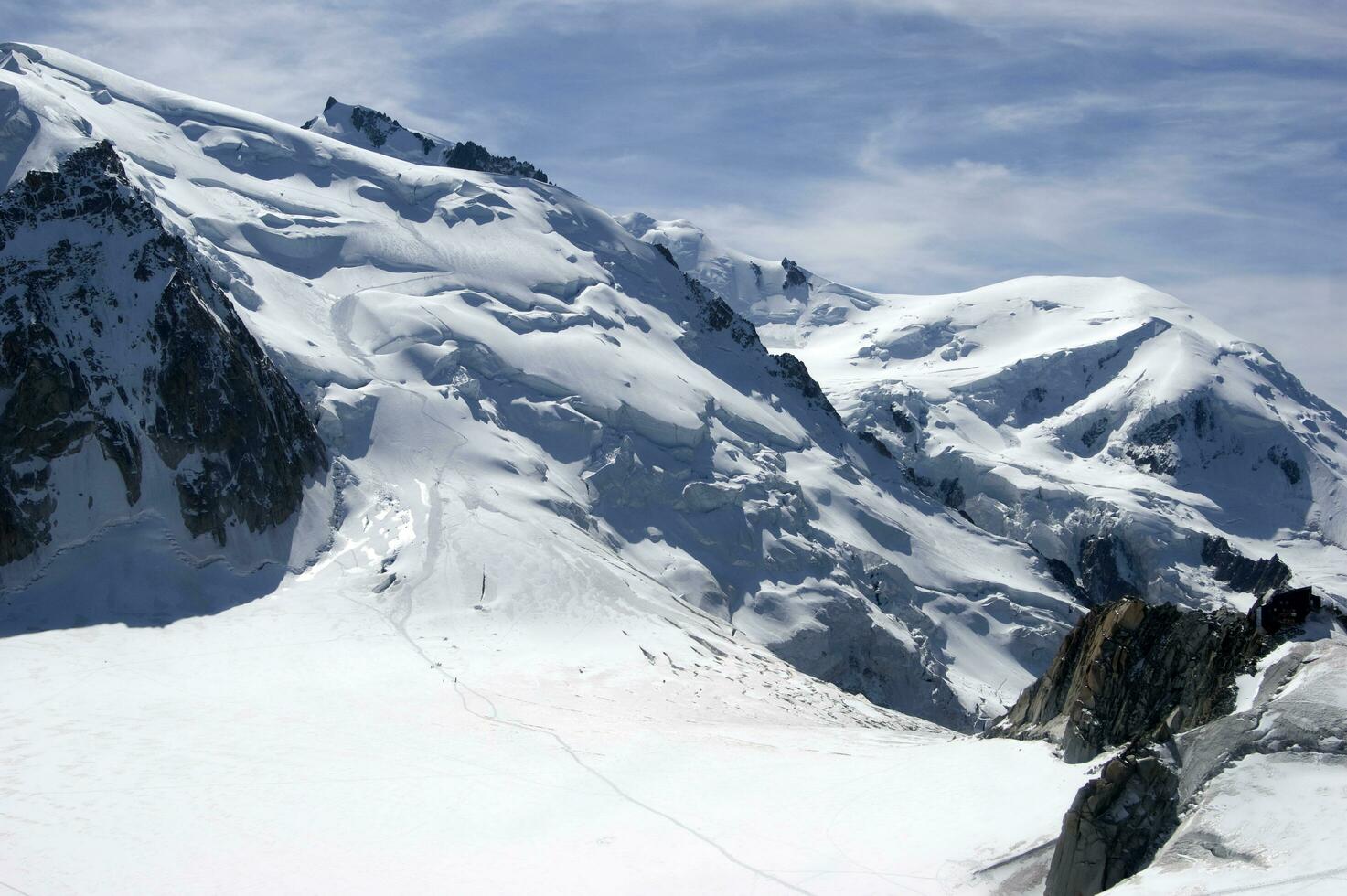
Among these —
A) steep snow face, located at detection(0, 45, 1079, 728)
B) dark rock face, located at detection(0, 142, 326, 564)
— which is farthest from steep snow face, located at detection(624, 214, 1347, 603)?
dark rock face, located at detection(0, 142, 326, 564)

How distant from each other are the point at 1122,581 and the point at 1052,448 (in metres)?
37.4

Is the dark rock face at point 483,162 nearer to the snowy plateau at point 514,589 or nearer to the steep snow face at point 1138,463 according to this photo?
the snowy plateau at point 514,589

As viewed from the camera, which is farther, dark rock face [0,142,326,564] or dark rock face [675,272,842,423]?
dark rock face [675,272,842,423]

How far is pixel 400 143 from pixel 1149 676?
479 feet

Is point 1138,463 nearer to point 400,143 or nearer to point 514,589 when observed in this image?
point 400,143

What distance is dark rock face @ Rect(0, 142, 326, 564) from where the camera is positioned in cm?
6719

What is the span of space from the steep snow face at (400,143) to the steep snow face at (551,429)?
59.6 feet

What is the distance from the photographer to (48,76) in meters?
126

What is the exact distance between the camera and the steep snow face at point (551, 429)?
3201 inches

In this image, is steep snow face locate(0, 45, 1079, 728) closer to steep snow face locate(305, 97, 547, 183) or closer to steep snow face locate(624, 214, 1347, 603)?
steep snow face locate(305, 97, 547, 183)

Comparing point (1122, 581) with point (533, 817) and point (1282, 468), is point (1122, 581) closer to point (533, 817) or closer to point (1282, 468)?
point (1282, 468)

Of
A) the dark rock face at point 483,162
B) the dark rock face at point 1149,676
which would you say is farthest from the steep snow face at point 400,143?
the dark rock face at point 1149,676

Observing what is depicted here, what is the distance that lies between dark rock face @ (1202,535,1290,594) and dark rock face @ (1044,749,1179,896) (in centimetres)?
13948

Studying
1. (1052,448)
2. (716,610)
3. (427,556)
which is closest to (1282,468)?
(1052,448)
